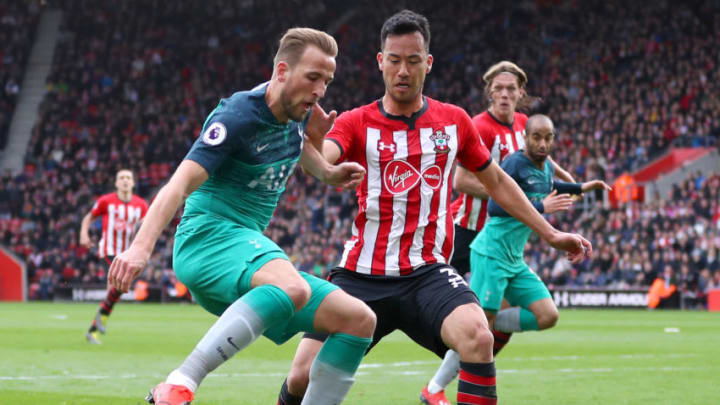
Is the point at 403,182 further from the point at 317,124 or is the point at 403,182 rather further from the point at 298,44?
the point at 298,44

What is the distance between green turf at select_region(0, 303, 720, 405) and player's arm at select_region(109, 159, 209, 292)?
10.6 feet

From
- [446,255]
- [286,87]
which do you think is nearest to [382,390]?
[446,255]

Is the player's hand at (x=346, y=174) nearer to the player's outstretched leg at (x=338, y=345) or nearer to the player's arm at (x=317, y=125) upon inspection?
the player's arm at (x=317, y=125)

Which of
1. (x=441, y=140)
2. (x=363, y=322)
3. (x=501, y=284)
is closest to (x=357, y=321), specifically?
(x=363, y=322)

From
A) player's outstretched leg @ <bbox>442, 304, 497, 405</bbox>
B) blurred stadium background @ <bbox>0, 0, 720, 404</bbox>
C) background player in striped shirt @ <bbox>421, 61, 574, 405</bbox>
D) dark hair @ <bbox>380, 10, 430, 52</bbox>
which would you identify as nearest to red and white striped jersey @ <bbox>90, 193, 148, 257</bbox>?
blurred stadium background @ <bbox>0, 0, 720, 404</bbox>

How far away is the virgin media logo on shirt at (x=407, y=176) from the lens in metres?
5.45

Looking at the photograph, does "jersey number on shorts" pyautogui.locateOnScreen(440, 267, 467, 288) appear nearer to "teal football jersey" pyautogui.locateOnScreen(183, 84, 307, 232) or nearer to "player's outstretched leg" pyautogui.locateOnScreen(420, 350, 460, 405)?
"teal football jersey" pyautogui.locateOnScreen(183, 84, 307, 232)

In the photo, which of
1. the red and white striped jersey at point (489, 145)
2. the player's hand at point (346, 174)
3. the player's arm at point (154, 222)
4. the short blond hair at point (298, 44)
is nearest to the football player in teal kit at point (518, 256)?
the red and white striped jersey at point (489, 145)

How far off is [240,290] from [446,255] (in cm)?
142

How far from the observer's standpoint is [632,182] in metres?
26.9

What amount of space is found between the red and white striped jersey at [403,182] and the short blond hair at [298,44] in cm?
87

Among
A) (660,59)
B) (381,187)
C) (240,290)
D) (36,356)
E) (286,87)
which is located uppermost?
(660,59)

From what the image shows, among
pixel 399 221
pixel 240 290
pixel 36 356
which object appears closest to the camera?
pixel 240 290

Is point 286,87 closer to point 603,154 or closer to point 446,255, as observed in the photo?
point 446,255
